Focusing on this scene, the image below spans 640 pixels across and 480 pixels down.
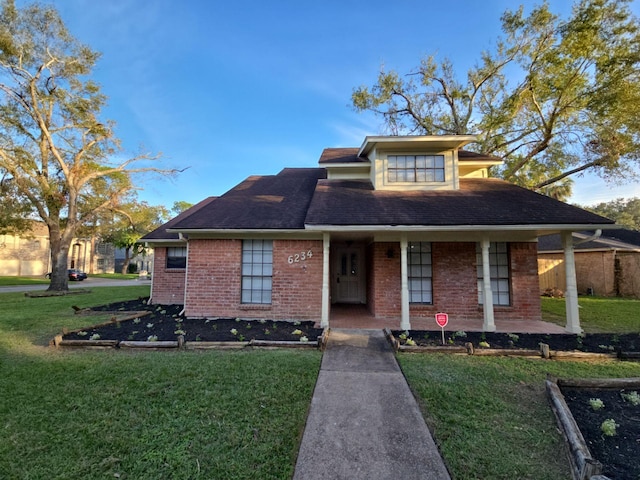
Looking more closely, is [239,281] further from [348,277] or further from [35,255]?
[35,255]

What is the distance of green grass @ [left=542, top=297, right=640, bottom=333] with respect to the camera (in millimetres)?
7918

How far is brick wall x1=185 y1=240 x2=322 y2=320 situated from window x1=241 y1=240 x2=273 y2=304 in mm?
197

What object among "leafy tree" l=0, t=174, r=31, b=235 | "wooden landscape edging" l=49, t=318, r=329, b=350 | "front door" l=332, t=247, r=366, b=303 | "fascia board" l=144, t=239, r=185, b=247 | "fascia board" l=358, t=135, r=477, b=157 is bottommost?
"wooden landscape edging" l=49, t=318, r=329, b=350

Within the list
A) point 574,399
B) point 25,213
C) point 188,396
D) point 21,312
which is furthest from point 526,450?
point 25,213

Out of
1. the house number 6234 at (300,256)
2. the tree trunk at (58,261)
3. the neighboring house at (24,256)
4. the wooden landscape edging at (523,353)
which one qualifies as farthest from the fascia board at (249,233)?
the neighboring house at (24,256)

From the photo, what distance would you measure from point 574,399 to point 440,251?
5.29 meters

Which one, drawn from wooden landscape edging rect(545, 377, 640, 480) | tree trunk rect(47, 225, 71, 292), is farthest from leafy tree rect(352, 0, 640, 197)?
tree trunk rect(47, 225, 71, 292)

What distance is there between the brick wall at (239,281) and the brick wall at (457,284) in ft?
6.50

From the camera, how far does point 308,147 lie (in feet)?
55.5

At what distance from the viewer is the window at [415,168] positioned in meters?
9.84

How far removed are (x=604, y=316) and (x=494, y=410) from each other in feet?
29.6

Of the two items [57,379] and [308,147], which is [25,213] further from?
[57,379]

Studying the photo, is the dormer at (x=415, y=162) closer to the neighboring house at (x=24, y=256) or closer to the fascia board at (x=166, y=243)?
the fascia board at (x=166, y=243)

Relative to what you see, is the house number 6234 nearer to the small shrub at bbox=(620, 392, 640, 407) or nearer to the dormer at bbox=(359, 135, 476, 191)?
the dormer at bbox=(359, 135, 476, 191)
